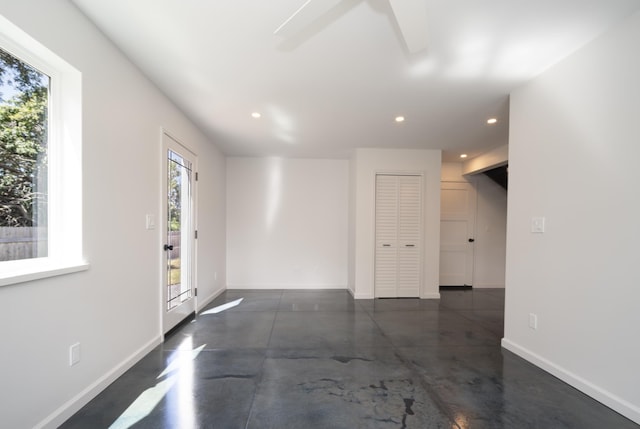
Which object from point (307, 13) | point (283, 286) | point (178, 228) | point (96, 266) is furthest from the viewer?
point (283, 286)

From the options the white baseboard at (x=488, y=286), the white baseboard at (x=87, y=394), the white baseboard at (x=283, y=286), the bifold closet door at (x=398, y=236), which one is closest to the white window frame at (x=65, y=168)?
the white baseboard at (x=87, y=394)

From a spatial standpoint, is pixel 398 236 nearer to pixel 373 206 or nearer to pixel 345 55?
pixel 373 206

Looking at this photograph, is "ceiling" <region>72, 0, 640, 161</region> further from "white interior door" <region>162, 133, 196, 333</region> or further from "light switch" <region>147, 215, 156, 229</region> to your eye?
"light switch" <region>147, 215, 156, 229</region>

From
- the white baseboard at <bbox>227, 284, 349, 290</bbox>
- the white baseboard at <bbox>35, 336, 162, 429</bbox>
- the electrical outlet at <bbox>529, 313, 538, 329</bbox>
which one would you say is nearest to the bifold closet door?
the white baseboard at <bbox>227, 284, 349, 290</bbox>

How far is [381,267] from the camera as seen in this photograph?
4.62 metres

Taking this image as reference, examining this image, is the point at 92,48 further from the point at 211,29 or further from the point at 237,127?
the point at 237,127

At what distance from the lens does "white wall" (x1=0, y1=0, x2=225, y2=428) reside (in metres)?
1.40

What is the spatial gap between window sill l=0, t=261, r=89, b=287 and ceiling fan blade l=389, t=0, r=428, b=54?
216cm

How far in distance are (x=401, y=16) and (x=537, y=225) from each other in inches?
80.4

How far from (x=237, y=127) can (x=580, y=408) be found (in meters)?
4.05

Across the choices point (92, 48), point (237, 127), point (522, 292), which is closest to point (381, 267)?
point (522, 292)

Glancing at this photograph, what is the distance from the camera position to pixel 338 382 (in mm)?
2080

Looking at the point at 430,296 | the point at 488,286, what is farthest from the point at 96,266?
the point at 488,286

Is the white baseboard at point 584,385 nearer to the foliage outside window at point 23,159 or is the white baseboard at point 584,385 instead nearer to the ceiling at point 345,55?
the ceiling at point 345,55
